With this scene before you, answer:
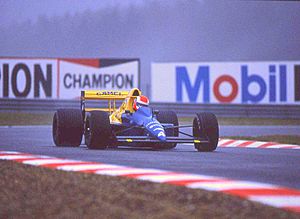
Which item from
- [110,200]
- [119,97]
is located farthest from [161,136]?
[110,200]

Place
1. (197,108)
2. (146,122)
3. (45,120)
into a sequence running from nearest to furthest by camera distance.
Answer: (146,122)
(45,120)
(197,108)

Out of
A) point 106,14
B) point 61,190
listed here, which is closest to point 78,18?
point 106,14

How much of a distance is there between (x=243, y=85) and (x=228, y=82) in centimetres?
55

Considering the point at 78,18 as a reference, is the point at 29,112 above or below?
below

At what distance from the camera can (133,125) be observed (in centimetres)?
1401

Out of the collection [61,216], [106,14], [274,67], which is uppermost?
[106,14]

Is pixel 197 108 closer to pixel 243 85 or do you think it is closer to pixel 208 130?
pixel 243 85

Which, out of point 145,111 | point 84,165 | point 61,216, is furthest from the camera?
point 145,111

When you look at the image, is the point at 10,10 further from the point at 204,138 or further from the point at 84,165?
the point at 84,165

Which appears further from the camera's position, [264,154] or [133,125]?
[133,125]

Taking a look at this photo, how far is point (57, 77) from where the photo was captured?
1283 inches

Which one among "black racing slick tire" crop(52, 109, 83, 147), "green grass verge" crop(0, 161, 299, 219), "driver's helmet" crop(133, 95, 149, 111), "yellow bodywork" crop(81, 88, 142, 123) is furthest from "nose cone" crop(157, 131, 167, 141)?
"green grass verge" crop(0, 161, 299, 219)

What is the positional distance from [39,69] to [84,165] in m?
23.0

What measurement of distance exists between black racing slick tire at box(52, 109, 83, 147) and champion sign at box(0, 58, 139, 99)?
18168 mm
